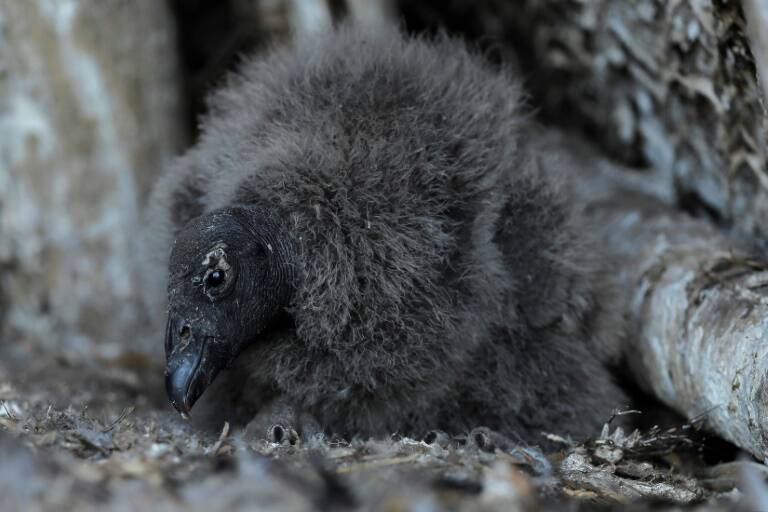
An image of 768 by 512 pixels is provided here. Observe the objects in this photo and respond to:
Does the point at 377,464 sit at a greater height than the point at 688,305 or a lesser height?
lesser

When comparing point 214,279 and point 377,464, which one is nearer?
point 377,464

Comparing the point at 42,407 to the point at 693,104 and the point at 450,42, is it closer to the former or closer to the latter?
the point at 450,42

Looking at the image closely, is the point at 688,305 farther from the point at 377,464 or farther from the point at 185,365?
the point at 185,365

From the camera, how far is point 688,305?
216cm

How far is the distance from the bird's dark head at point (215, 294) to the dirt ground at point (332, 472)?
6.0 inches

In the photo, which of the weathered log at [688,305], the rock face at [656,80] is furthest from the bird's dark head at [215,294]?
the rock face at [656,80]

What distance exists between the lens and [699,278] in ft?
7.23

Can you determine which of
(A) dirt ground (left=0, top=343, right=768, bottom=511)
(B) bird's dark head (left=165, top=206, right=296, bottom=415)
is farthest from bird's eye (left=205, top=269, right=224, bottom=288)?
(A) dirt ground (left=0, top=343, right=768, bottom=511)

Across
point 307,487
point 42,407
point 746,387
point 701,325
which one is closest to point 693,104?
point 701,325

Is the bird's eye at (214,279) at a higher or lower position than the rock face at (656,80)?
lower

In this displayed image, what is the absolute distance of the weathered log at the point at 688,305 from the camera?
1856mm

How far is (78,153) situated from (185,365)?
4.47 feet

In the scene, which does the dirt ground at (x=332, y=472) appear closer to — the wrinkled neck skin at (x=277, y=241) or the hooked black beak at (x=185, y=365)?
the hooked black beak at (x=185, y=365)

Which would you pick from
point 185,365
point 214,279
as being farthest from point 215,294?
point 185,365
